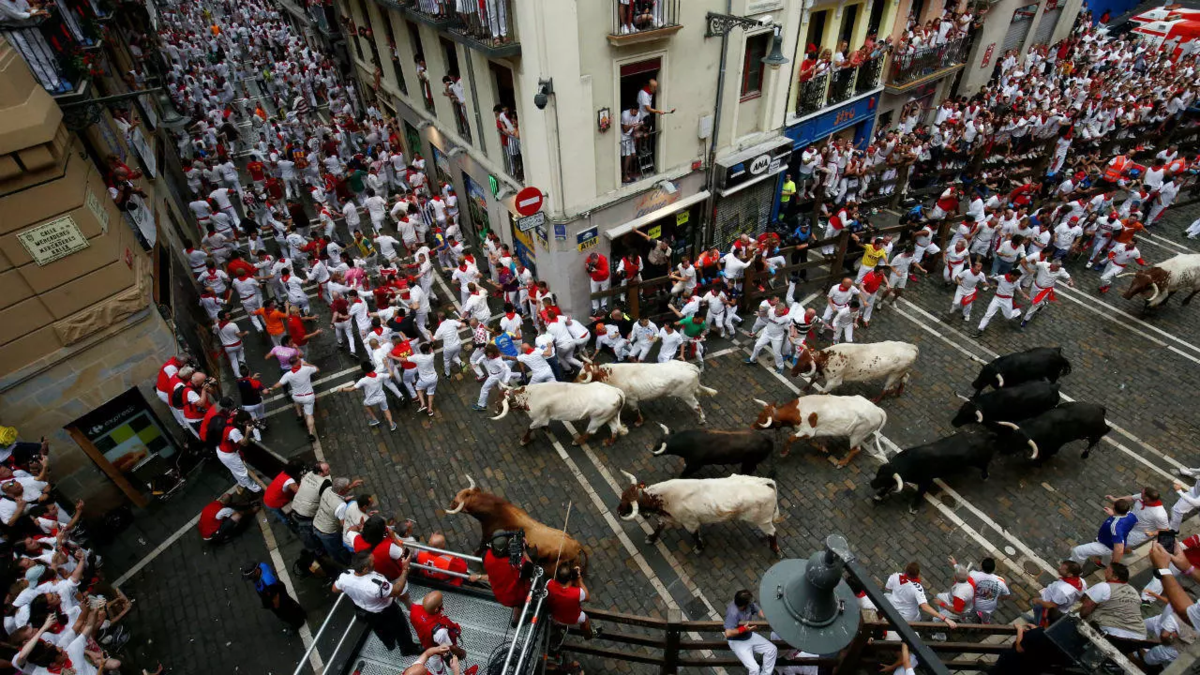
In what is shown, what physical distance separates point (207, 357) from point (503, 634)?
415 inches

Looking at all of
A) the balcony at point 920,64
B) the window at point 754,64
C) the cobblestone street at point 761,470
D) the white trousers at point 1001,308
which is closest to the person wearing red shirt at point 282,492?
the cobblestone street at point 761,470

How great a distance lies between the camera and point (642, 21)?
1174 centimetres

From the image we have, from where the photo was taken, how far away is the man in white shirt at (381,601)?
6098 millimetres

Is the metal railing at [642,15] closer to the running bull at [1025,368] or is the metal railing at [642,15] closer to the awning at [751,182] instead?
the awning at [751,182]

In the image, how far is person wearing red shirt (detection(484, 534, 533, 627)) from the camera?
6.10 meters

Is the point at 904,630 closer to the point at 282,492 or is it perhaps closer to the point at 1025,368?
the point at 282,492

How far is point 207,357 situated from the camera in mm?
12961

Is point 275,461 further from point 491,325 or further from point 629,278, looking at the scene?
point 629,278

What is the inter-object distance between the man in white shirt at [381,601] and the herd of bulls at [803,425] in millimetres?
1825

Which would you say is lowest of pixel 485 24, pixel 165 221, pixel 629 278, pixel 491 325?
pixel 491 325

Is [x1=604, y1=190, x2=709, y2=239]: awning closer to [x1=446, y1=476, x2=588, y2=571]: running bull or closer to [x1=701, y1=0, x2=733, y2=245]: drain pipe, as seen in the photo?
[x1=701, y1=0, x2=733, y2=245]: drain pipe

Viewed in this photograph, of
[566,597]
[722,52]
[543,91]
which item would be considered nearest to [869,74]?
[722,52]

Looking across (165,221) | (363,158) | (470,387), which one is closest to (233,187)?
(363,158)

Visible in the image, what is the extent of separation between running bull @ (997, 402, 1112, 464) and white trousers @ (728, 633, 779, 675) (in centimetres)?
625
